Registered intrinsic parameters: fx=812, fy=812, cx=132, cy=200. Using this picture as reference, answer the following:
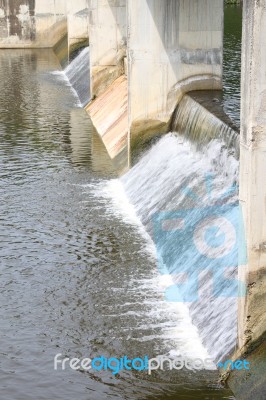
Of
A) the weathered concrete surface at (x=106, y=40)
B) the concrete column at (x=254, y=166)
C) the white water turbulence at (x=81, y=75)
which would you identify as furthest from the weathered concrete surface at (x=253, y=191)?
the white water turbulence at (x=81, y=75)

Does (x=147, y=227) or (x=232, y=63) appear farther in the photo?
(x=232, y=63)

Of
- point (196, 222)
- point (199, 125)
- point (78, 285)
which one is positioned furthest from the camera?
point (199, 125)

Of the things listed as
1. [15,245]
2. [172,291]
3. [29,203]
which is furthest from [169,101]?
[172,291]

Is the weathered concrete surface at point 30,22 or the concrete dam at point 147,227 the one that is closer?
the concrete dam at point 147,227

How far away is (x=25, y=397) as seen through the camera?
31.9 ft

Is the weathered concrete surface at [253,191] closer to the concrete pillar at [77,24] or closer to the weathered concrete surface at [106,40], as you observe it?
the weathered concrete surface at [106,40]

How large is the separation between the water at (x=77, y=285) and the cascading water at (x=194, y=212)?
183 mm

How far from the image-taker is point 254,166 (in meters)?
9.22

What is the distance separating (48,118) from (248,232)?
15.7 meters

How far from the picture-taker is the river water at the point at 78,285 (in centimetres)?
995

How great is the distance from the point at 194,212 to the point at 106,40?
13.1 meters

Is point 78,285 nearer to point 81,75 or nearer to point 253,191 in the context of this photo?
point 253,191

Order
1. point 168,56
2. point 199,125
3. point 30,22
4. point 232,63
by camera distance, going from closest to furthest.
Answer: point 199,125 < point 168,56 < point 232,63 < point 30,22

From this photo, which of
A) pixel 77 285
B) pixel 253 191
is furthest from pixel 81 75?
pixel 253 191
